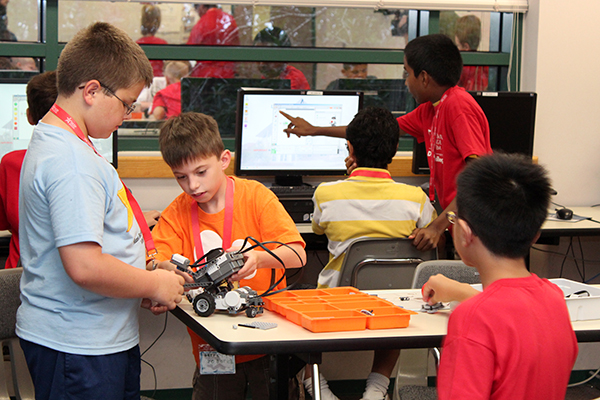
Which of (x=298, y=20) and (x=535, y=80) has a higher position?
(x=298, y=20)

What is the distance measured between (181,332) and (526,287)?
7.39 ft

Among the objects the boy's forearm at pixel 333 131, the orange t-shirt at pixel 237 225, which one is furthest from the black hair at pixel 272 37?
the orange t-shirt at pixel 237 225

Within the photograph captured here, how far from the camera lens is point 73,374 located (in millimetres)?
1273

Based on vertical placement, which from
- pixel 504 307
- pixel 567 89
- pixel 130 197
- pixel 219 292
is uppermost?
pixel 567 89

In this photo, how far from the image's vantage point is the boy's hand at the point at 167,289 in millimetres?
1309

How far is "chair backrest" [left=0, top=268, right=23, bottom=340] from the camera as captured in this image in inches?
69.1

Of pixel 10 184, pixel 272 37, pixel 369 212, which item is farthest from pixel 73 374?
pixel 272 37

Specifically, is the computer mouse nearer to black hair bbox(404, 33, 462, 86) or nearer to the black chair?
black hair bbox(404, 33, 462, 86)

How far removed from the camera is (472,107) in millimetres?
2479

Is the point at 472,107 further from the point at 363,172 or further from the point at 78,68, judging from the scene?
the point at 78,68

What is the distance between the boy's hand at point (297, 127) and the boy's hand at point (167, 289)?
5.74ft

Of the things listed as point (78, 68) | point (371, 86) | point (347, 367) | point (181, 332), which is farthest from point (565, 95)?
point (78, 68)

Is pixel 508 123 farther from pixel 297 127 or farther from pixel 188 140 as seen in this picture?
pixel 188 140

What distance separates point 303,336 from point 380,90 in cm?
238
